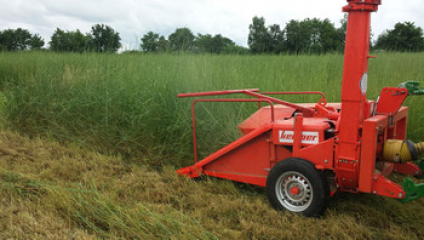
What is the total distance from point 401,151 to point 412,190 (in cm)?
33

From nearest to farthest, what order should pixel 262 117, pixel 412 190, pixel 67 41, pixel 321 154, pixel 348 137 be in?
1. pixel 412 190
2. pixel 348 137
3. pixel 321 154
4. pixel 262 117
5. pixel 67 41

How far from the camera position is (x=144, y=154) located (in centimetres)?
520

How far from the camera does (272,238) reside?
2.85 m

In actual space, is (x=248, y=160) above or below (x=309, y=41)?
below

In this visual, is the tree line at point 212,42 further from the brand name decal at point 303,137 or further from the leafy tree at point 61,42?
the brand name decal at point 303,137

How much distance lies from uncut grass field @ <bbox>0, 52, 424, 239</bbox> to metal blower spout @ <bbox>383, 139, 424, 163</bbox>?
55 centimetres

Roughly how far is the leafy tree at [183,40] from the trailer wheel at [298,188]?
4.61 m

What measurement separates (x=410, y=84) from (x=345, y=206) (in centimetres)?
124

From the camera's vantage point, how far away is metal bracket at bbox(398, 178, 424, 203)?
281 cm

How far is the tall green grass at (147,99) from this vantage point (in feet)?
16.9

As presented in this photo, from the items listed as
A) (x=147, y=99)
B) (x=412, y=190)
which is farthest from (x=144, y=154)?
(x=412, y=190)

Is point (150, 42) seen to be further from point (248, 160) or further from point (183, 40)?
point (248, 160)

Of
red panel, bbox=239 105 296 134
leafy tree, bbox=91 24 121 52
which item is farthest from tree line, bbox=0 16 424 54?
red panel, bbox=239 105 296 134

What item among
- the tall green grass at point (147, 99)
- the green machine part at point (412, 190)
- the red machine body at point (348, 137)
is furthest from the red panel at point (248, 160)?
the green machine part at point (412, 190)
